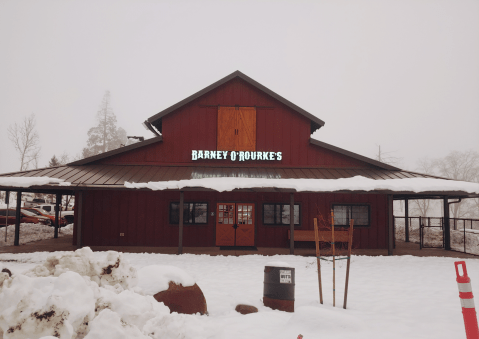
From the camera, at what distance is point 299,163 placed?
48.3 feet

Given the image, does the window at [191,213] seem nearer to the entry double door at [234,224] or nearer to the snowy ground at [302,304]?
the entry double door at [234,224]

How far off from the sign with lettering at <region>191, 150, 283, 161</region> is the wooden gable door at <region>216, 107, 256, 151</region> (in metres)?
0.23

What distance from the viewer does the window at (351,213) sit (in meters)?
14.3

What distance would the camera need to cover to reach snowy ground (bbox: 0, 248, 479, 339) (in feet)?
11.5

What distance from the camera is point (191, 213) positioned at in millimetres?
14195

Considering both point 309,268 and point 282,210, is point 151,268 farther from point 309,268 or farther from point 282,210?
point 282,210

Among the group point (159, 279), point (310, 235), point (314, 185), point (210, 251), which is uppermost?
point (314, 185)

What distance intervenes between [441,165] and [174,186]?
60289 mm

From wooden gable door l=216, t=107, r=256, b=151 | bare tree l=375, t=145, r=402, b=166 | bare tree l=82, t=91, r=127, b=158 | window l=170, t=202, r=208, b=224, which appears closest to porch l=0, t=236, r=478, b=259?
window l=170, t=202, r=208, b=224

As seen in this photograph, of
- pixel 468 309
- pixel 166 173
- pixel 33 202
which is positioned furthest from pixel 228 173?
pixel 33 202

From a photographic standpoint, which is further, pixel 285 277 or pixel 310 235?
pixel 310 235

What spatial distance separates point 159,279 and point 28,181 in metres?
9.01

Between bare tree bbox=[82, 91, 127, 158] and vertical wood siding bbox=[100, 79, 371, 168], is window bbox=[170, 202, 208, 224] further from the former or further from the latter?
bare tree bbox=[82, 91, 127, 158]

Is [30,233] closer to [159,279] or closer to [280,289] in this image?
[159,279]
